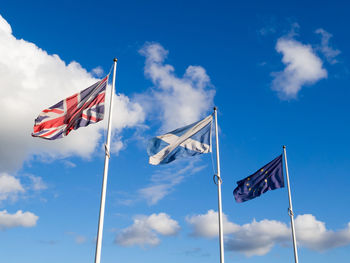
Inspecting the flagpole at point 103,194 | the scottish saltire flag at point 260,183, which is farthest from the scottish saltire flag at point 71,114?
the scottish saltire flag at point 260,183

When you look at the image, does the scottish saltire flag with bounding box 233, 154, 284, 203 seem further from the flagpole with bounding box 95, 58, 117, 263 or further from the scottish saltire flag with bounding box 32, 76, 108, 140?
the scottish saltire flag with bounding box 32, 76, 108, 140

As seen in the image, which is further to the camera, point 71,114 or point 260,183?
point 260,183

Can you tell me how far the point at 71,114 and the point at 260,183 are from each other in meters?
17.6

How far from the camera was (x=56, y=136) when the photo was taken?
19.9m

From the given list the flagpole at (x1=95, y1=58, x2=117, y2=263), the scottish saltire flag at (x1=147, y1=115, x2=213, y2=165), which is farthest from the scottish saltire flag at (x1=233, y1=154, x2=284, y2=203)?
the flagpole at (x1=95, y1=58, x2=117, y2=263)

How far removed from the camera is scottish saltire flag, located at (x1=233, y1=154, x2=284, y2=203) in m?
30.0

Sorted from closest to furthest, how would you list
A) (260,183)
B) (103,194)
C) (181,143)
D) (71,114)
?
(103,194)
(71,114)
(181,143)
(260,183)

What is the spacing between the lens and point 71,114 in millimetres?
20656

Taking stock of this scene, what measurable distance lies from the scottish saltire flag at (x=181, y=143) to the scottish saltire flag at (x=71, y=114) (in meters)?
4.86

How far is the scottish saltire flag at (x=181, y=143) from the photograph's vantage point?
78.5ft

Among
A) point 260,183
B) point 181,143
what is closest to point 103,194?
point 181,143

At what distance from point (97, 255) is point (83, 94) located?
9496 millimetres

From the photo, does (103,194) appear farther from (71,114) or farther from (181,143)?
(181,143)

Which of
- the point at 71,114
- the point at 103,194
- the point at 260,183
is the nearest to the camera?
the point at 103,194
